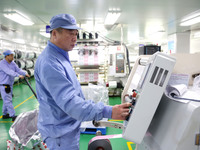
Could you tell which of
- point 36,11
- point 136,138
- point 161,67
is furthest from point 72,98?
point 36,11

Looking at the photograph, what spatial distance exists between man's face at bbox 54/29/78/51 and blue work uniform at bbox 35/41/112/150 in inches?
1.8

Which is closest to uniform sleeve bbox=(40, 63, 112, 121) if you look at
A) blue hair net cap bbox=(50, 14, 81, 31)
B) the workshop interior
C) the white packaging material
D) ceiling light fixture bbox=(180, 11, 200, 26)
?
the workshop interior

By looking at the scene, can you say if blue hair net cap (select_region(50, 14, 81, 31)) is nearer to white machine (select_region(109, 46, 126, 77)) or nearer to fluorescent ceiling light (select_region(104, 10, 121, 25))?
fluorescent ceiling light (select_region(104, 10, 121, 25))

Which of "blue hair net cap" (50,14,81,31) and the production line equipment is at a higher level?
"blue hair net cap" (50,14,81,31)

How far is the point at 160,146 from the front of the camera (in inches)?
39.8

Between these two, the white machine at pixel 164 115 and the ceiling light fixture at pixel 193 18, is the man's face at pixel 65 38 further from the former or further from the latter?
the ceiling light fixture at pixel 193 18

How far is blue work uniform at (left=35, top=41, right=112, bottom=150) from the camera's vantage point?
3.59ft

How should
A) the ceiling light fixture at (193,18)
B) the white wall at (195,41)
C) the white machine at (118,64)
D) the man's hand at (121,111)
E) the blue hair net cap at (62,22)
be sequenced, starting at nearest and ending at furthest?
1. the man's hand at (121,111)
2. the blue hair net cap at (62,22)
3. the white machine at (118,64)
4. the ceiling light fixture at (193,18)
5. the white wall at (195,41)

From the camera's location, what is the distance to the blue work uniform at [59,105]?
3.59 ft

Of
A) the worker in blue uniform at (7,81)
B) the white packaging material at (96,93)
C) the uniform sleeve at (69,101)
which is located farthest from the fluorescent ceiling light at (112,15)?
the uniform sleeve at (69,101)

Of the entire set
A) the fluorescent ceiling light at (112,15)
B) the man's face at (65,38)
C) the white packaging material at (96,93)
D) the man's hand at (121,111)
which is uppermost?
the fluorescent ceiling light at (112,15)

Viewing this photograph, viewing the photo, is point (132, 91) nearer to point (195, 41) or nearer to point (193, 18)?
point (193, 18)

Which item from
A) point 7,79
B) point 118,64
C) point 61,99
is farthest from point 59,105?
point 118,64

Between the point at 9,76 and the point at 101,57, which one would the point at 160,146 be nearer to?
the point at 101,57
